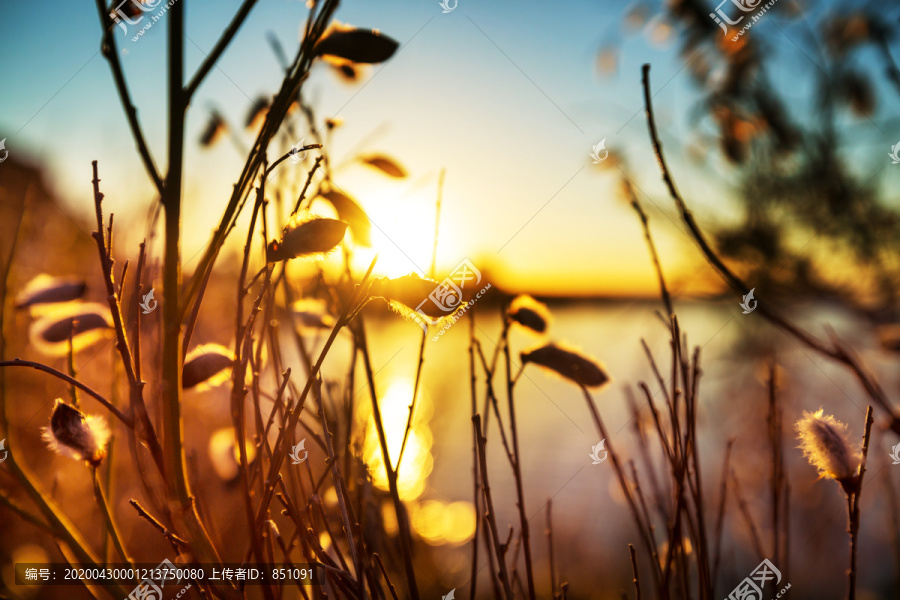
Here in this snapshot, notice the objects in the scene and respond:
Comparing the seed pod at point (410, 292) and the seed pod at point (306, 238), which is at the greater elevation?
the seed pod at point (306, 238)

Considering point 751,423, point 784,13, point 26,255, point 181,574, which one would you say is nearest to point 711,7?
point 784,13

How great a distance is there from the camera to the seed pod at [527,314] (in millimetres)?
742

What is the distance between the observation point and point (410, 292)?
0.50 m

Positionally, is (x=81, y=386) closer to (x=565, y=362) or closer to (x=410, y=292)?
(x=410, y=292)

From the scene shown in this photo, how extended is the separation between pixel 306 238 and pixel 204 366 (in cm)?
19

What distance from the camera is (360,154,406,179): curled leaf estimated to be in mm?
791

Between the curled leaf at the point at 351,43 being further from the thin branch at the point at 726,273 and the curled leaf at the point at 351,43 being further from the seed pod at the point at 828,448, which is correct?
the seed pod at the point at 828,448

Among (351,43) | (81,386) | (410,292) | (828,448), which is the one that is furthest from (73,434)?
(828,448)

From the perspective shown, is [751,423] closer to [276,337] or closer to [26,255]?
[276,337]

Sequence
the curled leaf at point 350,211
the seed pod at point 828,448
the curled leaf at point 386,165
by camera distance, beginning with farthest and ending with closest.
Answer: the curled leaf at point 386,165
the curled leaf at point 350,211
the seed pod at point 828,448

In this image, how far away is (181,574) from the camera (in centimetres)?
46

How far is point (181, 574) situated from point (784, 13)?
206 cm

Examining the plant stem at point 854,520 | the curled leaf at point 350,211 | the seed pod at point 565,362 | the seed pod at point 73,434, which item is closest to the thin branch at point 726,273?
the plant stem at point 854,520

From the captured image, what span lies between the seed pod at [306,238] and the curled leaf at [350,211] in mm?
130
